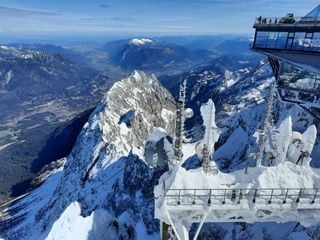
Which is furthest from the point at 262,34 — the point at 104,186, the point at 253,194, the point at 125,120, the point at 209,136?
the point at 125,120

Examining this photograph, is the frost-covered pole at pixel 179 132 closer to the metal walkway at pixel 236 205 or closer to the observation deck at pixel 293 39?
the metal walkway at pixel 236 205

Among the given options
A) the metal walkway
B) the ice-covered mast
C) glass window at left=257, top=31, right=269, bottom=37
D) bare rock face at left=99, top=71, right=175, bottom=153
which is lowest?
bare rock face at left=99, top=71, right=175, bottom=153

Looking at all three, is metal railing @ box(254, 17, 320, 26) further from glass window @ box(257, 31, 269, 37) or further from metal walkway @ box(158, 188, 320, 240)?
metal walkway @ box(158, 188, 320, 240)

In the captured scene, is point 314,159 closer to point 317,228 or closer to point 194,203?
point 317,228

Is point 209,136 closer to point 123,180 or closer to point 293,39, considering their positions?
point 293,39

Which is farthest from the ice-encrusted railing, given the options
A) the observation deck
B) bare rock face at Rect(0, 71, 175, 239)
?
bare rock face at Rect(0, 71, 175, 239)
